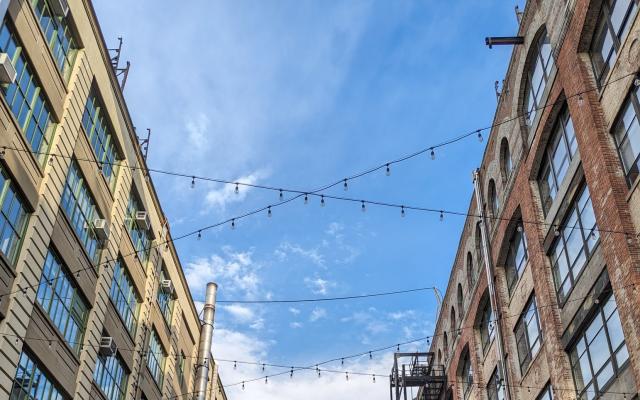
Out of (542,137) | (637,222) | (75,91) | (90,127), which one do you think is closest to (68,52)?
(75,91)

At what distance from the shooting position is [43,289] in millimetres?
19312

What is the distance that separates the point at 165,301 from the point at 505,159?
17.4 m

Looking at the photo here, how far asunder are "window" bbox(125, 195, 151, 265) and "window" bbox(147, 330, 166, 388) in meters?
3.84

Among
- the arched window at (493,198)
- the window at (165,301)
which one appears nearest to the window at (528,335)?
the arched window at (493,198)

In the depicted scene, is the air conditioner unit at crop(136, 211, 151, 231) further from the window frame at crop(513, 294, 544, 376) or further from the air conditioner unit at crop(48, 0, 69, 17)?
the window frame at crop(513, 294, 544, 376)

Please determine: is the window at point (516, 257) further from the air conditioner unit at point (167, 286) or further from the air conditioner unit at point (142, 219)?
the air conditioner unit at point (167, 286)

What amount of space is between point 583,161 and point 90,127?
15.3m

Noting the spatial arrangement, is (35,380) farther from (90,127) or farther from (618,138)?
(618,138)

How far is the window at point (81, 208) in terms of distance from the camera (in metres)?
21.4

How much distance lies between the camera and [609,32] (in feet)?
58.5

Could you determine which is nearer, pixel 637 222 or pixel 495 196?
pixel 637 222

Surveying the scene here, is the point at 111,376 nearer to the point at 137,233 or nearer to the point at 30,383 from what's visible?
the point at 137,233

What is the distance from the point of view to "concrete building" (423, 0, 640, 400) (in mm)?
16406

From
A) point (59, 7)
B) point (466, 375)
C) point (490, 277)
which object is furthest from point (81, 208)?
point (466, 375)
